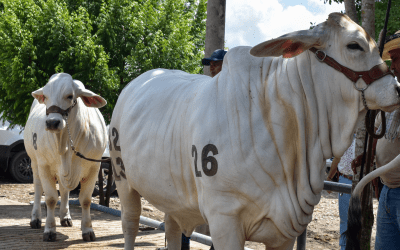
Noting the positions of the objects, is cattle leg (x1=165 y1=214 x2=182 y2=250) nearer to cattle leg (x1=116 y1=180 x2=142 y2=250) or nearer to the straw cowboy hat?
cattle leg (x1=116 y1=180 x2=142 y2=250)

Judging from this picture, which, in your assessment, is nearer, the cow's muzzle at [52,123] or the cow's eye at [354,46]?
the cow's eye at [354,46]

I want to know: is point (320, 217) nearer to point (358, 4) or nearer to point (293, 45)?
point (358, 4)

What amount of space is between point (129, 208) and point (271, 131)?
1877 millimetres

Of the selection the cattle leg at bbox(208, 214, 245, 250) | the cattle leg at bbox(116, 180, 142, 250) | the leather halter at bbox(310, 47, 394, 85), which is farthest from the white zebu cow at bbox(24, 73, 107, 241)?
the leather halter at bbox(310, 47, 394, 85)

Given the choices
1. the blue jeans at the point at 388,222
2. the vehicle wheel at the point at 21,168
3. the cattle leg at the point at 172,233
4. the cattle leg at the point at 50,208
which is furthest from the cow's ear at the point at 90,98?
the vehicle wheel at the point at 21,168

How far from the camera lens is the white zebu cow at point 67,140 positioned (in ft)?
19.4

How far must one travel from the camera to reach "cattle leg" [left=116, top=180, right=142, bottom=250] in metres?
4.04

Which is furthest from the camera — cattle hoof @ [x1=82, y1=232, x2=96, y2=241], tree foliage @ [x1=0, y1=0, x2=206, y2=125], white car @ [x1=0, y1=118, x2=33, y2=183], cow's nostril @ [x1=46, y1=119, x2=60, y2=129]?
white car @ [x1=0, y1=118, x2=33, y2=183]

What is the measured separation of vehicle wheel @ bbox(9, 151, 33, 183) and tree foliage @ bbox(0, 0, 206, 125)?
269cm

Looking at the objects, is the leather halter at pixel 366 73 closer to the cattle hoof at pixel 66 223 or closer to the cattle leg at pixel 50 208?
the cattle leg at pixel 50 208

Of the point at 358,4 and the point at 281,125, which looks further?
the point at 358,4

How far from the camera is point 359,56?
247cm

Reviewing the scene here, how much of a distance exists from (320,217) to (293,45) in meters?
7.70

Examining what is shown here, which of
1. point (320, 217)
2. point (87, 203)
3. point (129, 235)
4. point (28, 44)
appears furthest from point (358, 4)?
point (129, 235)
